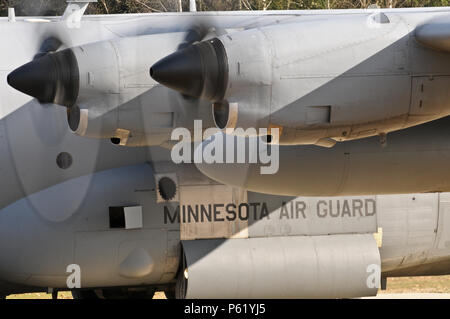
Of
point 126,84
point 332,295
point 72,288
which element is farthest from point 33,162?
point 332,295

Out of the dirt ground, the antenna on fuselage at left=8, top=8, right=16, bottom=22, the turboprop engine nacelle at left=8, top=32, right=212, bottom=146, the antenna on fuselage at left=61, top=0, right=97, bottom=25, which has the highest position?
the antenna on fuselage at left=8, top=8, right=16, bottom=22

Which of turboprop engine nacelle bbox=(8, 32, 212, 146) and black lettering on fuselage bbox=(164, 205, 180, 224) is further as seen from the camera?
black lettering on fuselage bbox=(164, 205, 180, 224)

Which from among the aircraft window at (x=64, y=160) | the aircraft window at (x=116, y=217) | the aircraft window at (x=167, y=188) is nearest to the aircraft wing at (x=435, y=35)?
the aircraft window at (x=167, y=188)

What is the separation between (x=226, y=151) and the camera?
782cm

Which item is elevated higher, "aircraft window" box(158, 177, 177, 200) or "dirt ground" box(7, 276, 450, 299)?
"aircraft window" box(158, 177, 177, 200)

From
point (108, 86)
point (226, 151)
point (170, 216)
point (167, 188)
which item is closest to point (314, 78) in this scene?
point (108, 86)

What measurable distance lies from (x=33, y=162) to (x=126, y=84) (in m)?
2.47

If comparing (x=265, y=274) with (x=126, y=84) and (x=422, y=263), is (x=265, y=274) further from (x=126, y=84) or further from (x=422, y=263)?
(x=126, y=84)

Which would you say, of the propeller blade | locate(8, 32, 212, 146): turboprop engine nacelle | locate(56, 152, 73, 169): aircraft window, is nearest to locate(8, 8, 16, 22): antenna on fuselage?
locate(56, 152, 73, 169): aircraft window

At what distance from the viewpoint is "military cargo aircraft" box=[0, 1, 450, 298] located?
6156 millimetres

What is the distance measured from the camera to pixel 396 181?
8.05 m

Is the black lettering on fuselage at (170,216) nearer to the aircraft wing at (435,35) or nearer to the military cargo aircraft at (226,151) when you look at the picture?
the military cargo aircraft at (226,151)

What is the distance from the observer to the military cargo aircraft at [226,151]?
6.16 metres

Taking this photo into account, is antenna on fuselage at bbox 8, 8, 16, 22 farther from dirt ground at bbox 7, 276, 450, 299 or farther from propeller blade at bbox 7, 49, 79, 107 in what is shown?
dirt ground at bbox 7, 276, 450, 299
